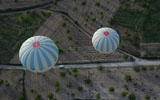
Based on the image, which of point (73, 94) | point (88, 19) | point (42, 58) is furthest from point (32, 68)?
point (88, 19)

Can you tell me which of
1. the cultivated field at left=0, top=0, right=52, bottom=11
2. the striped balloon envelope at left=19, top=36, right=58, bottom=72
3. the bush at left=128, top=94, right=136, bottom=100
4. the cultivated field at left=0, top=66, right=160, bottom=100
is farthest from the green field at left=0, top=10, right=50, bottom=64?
the bush at left=128, top=94, right=136, bottom=100

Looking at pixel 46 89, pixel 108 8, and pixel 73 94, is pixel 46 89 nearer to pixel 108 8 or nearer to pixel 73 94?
pixel 73 94

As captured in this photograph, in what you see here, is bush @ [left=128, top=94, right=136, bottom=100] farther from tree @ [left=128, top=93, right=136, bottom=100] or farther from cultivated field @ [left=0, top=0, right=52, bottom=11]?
cultivated field @ [left=0, top=0, right=52, bottom=11]

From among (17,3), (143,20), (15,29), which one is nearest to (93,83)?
(143,20)

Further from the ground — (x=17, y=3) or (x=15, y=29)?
(x=17, y=3)

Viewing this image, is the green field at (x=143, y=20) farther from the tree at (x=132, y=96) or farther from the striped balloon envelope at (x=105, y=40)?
the tree at (x=132, y=96)

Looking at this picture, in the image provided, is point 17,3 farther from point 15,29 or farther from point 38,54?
point 38,54
